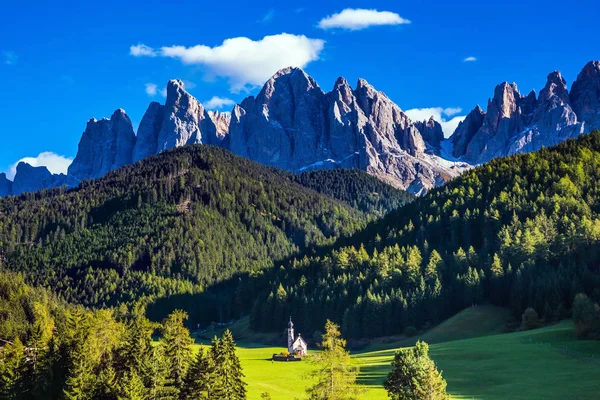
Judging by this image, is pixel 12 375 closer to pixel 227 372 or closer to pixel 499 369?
pixel 227 372

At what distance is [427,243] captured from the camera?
160250 millimetres

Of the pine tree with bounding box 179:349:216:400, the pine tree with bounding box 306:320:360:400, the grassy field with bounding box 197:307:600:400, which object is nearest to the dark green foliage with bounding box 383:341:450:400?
the grassy field with bounding box 197:307:600:400

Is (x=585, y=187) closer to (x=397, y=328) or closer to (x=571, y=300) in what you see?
(x=571, y=300)

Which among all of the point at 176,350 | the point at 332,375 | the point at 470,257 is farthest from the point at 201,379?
the point at 470,257

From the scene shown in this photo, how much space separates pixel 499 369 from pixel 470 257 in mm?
69086

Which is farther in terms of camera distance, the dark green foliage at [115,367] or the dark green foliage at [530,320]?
the dark green foliage at [530,320]

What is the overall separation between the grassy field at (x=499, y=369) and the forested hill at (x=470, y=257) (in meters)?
20.7

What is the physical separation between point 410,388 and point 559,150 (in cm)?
14984

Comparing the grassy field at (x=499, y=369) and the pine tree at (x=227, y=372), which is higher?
the pine tree at (x=227, y=372)

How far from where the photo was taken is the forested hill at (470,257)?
127375 millimetres

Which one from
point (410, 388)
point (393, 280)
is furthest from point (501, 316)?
point (410, 388)

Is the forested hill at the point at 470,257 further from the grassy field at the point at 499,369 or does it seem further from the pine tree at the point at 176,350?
the pine tree at the point at 176,350

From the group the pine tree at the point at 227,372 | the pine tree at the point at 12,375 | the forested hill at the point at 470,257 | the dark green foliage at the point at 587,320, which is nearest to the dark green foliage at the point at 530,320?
the forested hill at the point at 470,257

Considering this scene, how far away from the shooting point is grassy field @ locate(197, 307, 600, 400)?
65500 millimetres
